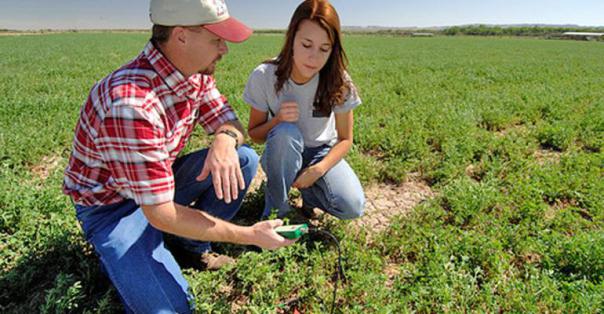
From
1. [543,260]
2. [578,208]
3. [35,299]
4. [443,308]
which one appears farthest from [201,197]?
[578,208]

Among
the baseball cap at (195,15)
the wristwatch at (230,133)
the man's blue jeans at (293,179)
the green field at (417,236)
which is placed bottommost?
the green field at (417,236)

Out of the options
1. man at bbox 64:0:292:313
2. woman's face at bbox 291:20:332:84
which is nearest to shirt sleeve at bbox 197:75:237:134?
man at bbox 64:0:292:313

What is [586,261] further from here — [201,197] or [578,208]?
[201,197]

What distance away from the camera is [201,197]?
2.76 meters

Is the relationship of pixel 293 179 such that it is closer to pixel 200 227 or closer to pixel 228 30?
pixel 200 227

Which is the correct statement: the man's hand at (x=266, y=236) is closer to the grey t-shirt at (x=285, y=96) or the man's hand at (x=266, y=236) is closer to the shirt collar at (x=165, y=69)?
the shirt collar at (x=165, y=69)

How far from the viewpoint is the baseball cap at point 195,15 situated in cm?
171

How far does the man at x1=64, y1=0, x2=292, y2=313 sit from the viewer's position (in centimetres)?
169

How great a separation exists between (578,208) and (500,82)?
8.06 metres

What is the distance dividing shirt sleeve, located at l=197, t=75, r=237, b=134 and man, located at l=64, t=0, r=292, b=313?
0.18 metres

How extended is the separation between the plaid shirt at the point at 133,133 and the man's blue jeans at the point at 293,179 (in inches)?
28.3

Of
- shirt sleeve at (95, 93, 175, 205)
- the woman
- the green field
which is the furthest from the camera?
the woman

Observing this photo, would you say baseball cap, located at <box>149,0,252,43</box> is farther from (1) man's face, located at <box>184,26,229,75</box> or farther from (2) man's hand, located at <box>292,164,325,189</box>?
(2) man's hand, located at <box>292,164,325,189</box>

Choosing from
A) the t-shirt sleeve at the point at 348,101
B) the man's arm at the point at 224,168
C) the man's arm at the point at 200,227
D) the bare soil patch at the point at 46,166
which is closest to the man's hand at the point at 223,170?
the man's arm at the point at 224,168
